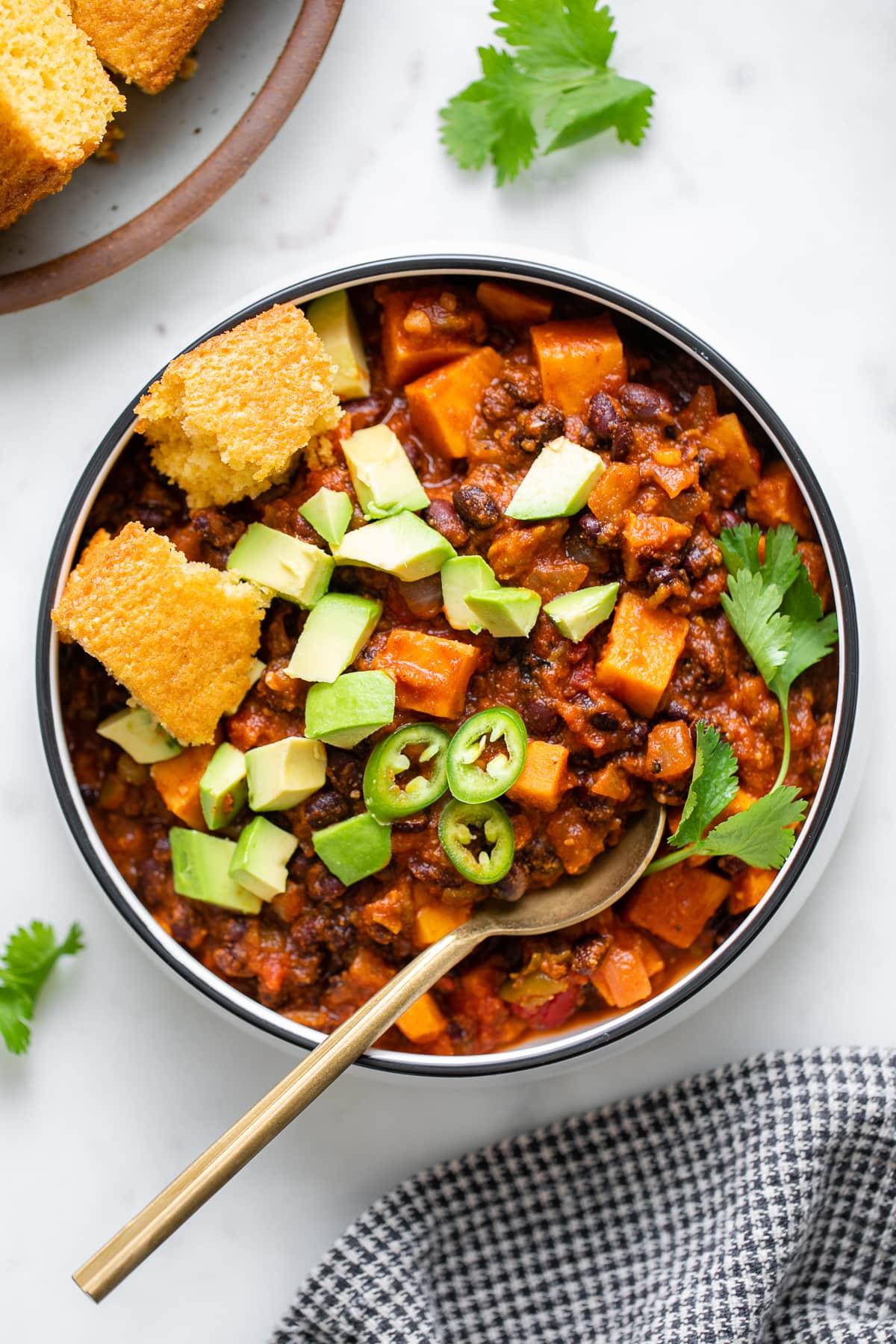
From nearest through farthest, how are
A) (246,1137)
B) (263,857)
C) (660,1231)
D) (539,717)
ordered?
(246,1137) < (539,717) < (263,857) < (660,1231)

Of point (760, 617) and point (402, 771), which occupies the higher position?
point (402, 771)

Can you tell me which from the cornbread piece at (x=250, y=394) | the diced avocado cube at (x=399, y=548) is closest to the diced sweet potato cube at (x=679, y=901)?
the diced avocado cube at (x=399, y=548)

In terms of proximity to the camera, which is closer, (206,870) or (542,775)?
(542,775)

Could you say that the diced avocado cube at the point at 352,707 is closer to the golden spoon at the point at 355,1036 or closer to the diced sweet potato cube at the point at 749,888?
the golden spoon at the point at 355,1036

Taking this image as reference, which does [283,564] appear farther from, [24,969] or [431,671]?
[24,969]

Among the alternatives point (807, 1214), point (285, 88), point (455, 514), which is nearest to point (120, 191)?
point (285, 88)

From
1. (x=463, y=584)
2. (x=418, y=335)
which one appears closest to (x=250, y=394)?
(x=418, y=335)

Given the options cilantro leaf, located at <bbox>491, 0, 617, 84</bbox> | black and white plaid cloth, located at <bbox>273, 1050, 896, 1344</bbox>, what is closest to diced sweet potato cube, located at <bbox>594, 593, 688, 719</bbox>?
black and white plaid cloth, located at <bbox>273, 1050, 896, 1344</bbox>
